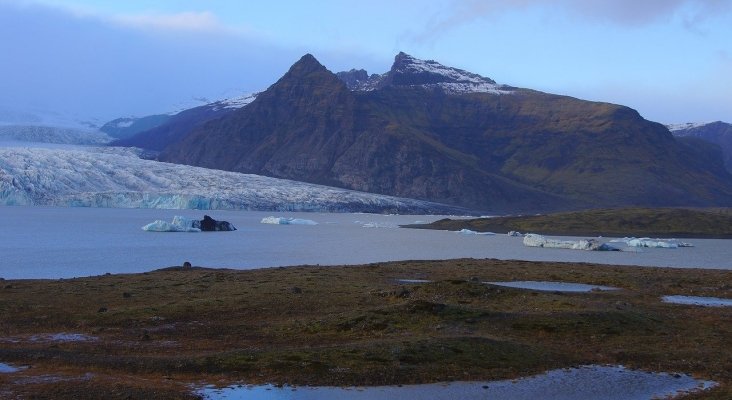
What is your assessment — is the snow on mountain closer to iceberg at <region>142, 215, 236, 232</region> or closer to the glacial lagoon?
the glacial lagoon

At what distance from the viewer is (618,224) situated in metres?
155

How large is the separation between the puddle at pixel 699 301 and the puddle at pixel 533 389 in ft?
55.0

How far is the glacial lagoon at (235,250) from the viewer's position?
217ft

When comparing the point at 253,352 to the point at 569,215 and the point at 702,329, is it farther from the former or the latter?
the point at 569,215

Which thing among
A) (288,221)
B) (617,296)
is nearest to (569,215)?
(288,221)

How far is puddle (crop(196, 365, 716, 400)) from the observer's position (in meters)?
19.5

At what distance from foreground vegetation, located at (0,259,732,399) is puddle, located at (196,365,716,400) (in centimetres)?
60

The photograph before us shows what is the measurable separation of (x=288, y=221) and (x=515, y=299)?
112 meters

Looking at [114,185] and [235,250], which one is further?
[114,185]

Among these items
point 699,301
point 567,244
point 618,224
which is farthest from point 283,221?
point 699,301

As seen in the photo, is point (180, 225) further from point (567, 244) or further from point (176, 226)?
point (567, 244)

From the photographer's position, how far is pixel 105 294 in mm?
37312

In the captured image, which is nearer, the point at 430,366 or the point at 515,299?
the point at 430,366

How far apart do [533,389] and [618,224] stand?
140617mm
